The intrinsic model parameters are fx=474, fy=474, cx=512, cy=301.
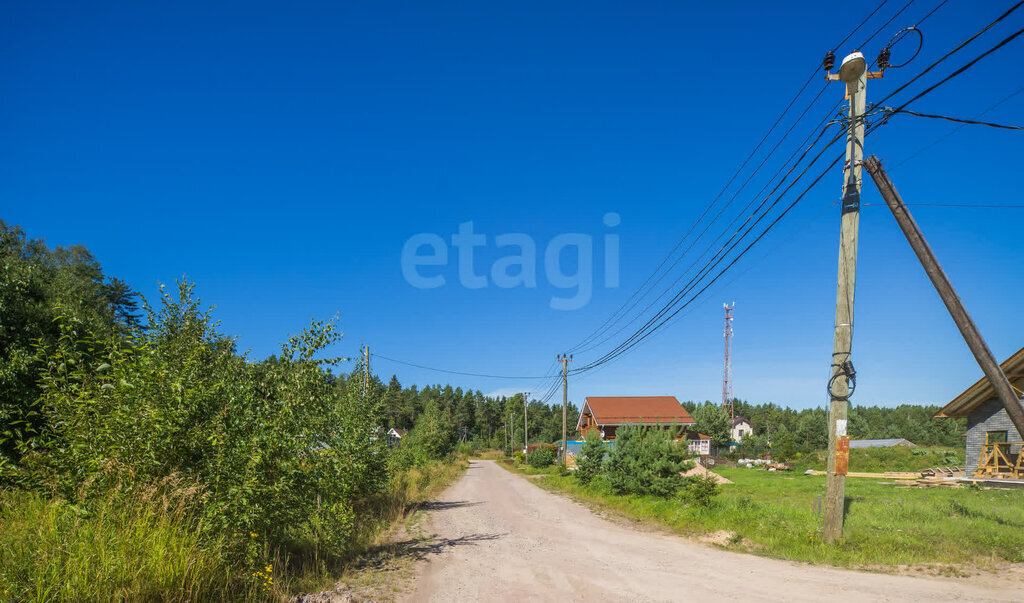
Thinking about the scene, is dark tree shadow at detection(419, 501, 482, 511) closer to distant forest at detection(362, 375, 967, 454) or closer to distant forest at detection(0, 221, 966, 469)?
distant forest at detection(0, 221, 966, 469)

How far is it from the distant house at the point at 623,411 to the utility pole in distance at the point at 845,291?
35.4 metres

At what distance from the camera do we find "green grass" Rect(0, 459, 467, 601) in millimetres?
4082

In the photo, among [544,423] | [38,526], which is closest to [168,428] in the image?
[38,526]

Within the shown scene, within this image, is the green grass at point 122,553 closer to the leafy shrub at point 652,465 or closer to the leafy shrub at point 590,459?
the leafy shrub at point 652,465

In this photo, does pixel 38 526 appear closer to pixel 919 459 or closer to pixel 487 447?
pixel 919 459

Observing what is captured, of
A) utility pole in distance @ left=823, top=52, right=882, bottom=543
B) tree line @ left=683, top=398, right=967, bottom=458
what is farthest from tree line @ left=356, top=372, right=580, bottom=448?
utility pole in distance @ left=823, top=52, right=882, bottom=543

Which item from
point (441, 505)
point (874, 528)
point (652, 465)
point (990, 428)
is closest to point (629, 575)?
point (874, 528)

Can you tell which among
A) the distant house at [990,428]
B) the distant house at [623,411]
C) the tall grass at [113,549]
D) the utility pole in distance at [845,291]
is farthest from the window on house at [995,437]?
the tall grass at [113,549]

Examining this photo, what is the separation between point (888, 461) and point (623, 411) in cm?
2110

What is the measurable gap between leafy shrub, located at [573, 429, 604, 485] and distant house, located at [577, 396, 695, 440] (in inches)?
838

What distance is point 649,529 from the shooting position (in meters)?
12.3

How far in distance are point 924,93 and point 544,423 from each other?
93.3 metres

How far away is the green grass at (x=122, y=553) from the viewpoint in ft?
13.4

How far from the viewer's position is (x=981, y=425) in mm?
22406
